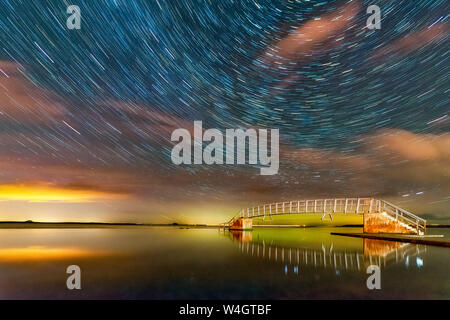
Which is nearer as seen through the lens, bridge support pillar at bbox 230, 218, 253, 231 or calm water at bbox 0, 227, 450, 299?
calm water at bbox 0, 227, 450, 299

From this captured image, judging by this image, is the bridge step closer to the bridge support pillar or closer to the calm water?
the calm water

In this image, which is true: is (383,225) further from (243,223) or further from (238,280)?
(243,223)

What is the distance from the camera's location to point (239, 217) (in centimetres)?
6531

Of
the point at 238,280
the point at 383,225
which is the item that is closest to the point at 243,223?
the point at 383,225

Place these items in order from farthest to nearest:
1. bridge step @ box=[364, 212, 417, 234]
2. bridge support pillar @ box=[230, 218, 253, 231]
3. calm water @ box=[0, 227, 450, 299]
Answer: bridge support pillar @ box=[230, 218, 253, 231] → bridge step @ box=[364, 212, 417, 234] → calm water @ box=[0, 227, 450, 299]

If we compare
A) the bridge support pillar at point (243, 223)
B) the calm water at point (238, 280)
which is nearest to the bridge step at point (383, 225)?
the calm water at point (238, 280)

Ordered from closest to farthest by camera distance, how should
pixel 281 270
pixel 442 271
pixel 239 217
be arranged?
pixel 442 271 → pixel 281 270 → pixel 239 217

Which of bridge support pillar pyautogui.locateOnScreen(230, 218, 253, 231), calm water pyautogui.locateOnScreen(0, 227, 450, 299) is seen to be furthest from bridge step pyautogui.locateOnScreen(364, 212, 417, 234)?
bridge support pillar pyautogui.locateOnScreen(230, 218, 253, 231)
